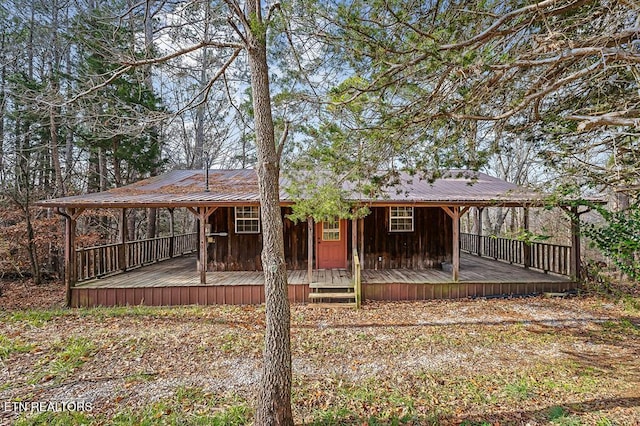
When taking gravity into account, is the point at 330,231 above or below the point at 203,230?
below

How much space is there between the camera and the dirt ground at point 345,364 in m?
3.52

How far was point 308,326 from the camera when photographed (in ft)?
20.6

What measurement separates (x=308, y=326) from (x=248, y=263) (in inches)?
162

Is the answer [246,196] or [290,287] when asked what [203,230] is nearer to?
[246,196]

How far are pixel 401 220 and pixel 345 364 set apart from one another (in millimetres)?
6147

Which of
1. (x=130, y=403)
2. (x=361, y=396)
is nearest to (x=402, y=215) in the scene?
(x=361, y=396)

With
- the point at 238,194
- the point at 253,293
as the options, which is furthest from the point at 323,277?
the point at 238,194

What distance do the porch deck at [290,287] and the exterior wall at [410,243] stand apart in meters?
0.71

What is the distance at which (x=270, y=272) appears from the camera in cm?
310

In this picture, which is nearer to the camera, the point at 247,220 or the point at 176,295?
the point at 176,295

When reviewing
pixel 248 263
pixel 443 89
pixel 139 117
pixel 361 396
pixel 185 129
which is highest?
pixel 185 129

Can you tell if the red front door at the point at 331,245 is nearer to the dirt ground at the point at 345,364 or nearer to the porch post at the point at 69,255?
the dirt ground at the point at 345,364

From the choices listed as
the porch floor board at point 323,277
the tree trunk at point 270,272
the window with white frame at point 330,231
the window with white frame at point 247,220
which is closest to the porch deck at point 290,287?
the porch floor board at point 323,277

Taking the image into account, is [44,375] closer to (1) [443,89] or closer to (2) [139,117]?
(2) [139,117]
